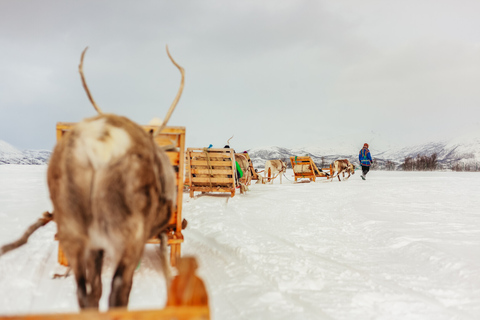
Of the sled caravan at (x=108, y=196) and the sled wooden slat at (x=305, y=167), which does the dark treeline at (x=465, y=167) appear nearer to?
the sled wooden slat at (x=305, y=167)

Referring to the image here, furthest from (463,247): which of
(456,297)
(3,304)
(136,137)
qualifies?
(3,304)

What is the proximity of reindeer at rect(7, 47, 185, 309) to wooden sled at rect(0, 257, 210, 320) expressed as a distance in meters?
0.27

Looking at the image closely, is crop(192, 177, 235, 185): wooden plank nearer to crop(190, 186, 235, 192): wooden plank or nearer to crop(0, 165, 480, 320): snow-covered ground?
crop(190, 186, 235, 192): wooden plank

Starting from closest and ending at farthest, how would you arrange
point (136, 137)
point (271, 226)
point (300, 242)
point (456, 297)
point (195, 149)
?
point (136, 137)
point (456, 297)
point (300, 242)
point (271, 226)
point (195, 149)

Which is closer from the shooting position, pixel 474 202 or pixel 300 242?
pixel 300 242

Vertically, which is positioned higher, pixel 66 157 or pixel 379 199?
pixel 66 157

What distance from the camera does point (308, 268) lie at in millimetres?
3244

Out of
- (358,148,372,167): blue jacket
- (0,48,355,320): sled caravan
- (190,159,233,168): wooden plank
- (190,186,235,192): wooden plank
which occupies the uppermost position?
(358,148,372,167): blue jacket

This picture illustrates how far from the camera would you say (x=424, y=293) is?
2701 mm

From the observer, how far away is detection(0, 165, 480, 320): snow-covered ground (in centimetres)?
241

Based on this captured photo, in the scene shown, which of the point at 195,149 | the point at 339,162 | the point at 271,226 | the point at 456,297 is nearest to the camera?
the point at 456,297

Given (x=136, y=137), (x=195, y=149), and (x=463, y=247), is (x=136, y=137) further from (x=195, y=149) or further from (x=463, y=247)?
(x=195, y=149)

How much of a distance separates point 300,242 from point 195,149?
5363mm

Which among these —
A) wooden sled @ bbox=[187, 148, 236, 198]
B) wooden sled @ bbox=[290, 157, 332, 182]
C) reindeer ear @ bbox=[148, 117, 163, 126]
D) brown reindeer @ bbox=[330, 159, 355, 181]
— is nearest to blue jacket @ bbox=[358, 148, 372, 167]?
brown reindeer @ bbox=[330, 159, 355, 181]
